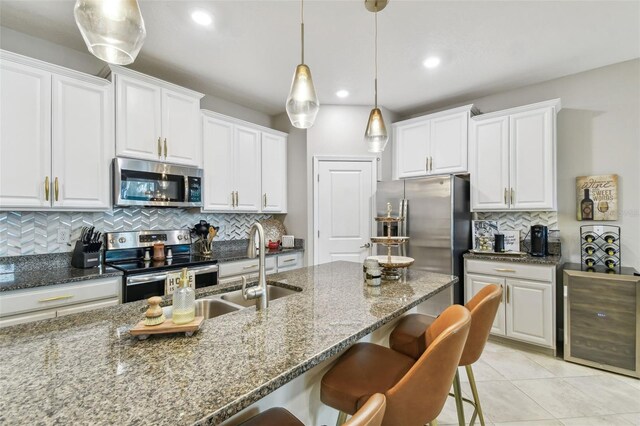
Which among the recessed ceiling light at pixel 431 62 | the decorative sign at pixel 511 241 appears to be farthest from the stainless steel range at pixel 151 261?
the decorative sign at pixel 511 241

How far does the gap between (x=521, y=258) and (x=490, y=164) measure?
1.06m

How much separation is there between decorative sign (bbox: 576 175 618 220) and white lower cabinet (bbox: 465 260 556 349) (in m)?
0.78

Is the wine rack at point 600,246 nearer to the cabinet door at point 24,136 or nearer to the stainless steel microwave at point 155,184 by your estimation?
the stainless steel microwave at point 155,184

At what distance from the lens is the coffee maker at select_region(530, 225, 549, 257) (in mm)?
3086

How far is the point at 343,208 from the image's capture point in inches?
155

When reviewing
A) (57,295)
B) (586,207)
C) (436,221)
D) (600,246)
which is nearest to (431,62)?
(436,221)

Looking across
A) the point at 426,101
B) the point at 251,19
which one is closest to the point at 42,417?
the point at 251,19

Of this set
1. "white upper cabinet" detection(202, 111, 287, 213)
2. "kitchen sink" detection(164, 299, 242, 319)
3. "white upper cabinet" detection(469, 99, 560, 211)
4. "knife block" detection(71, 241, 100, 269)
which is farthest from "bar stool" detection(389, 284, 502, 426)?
"white upper cabinet" detection(202, 111, 287, 213)

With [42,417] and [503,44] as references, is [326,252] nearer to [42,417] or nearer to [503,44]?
[503,44]

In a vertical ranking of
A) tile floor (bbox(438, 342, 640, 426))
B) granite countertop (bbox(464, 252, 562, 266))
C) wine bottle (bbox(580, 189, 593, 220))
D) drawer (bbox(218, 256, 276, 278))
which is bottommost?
tile floor (bbox(438, 342, 640, 426))

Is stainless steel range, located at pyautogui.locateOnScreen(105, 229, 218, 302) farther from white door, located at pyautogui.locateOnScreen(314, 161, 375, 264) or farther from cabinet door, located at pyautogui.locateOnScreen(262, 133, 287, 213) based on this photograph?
white door, located at pyautogui.locateOnScreen(314, 161, 375, 264)

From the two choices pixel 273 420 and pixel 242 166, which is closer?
pixel 273 420

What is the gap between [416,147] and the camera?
3838 millimetres

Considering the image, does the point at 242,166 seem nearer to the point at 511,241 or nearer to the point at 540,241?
the point at 511,241
